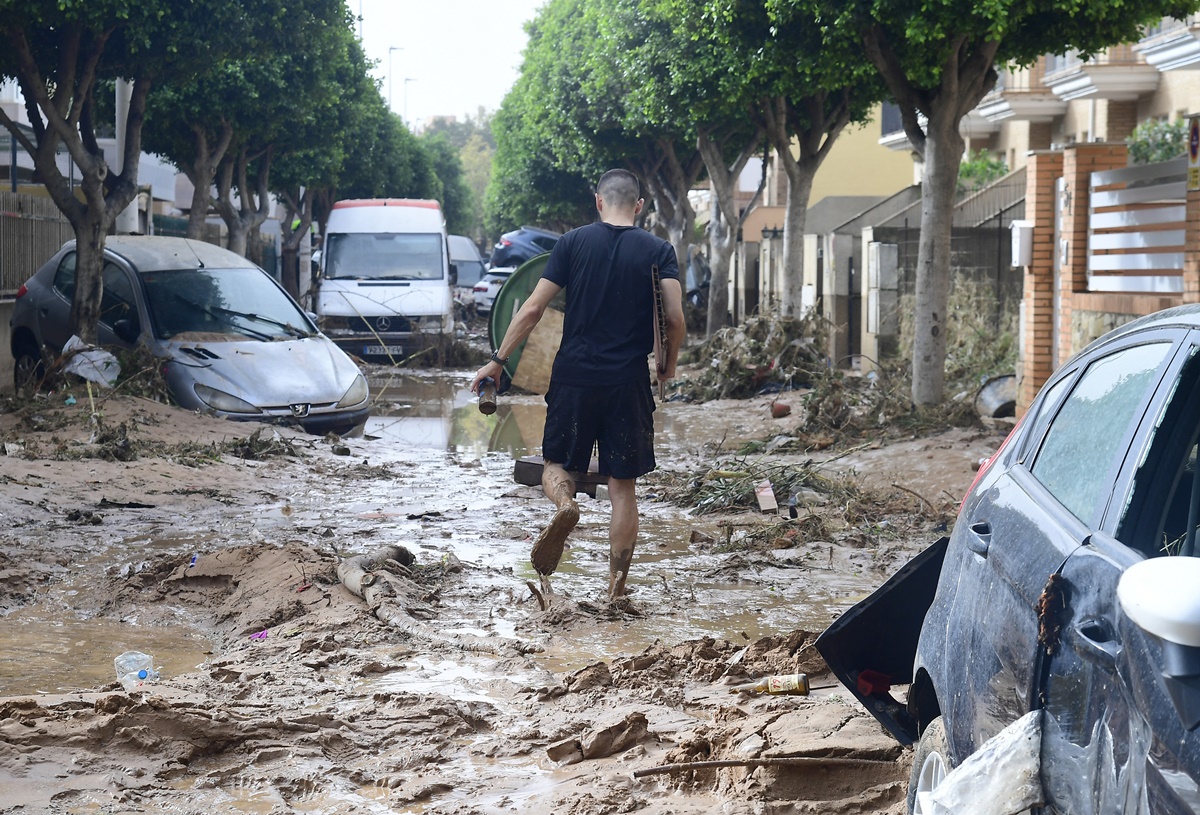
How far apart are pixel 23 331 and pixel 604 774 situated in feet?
39.2

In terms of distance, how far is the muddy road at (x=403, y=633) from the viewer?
153 inches

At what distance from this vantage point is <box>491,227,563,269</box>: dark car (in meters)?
43.4

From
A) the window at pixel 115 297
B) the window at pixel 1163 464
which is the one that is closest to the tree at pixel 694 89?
the window at pixel 115 297

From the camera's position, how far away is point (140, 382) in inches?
475

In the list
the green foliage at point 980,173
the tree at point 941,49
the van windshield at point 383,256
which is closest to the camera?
the tree at point 941,49

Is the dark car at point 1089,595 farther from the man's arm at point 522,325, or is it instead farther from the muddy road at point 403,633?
the man's arm at point 522,325

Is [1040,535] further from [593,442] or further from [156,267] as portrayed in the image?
[156,267]

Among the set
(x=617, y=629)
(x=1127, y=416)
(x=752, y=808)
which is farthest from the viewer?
(x=617, y=629)

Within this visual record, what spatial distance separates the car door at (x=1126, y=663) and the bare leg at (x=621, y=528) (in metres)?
3.86

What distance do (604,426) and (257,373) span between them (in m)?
6.69

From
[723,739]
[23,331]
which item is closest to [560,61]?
Result: [23,331]

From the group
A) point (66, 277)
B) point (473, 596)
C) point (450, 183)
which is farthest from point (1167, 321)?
point (450, 183)

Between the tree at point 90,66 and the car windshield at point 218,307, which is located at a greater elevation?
the tree at point 90,66

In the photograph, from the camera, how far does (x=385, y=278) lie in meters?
21.9
